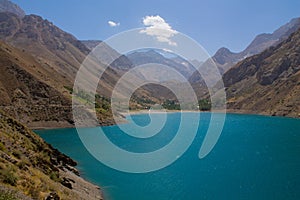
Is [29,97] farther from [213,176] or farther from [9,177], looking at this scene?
[9,177]

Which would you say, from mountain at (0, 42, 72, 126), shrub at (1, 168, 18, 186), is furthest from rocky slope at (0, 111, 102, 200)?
mountain at (0, 42, 72, 126)

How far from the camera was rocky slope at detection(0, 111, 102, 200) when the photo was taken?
2498cm

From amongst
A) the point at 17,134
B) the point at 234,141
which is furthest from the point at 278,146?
the point at 17,134

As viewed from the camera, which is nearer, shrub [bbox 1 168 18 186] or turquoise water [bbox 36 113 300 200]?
shrub [bbox 1 168 18 186]

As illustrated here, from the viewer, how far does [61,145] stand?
285ft

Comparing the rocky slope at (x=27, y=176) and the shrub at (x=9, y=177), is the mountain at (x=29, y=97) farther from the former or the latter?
the shrub at (x=9, y=177)

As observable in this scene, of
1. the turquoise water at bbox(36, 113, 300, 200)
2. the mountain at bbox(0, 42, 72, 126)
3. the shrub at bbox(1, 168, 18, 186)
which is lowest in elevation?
the shrub at bbox(1, 168, 18, 186)

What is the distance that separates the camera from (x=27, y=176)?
29.0 metres

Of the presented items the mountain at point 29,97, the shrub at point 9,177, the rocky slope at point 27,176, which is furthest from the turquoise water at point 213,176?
the mountain at point 29,97

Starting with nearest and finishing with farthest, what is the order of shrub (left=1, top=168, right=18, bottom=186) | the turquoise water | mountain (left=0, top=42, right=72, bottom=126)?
shrub (left=1, top=168, right=18, bottom=186), the turquoise water, mountain (left=0, top=42, right=72, bottom=126)

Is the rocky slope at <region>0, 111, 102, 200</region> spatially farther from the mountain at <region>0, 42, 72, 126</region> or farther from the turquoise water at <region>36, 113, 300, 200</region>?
the mountain at <region>0, 42, 72, 126</region>

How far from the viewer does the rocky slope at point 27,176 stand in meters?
25.0

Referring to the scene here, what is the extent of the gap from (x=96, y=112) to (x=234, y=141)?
8029 cm

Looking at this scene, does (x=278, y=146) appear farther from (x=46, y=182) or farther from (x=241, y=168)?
(x=46, y=182)
